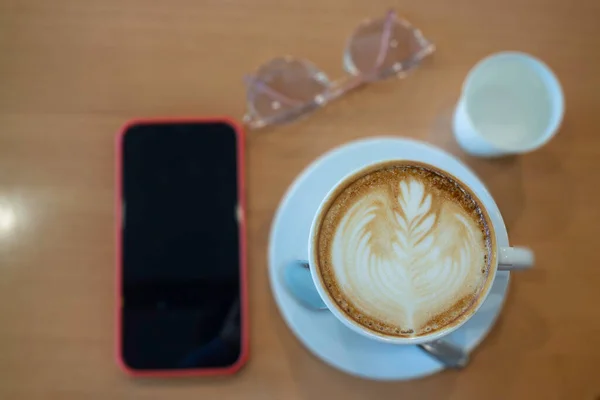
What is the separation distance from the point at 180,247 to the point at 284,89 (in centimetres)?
23

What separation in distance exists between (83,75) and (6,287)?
0.87ft

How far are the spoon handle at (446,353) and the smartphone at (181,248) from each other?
0.21 metres

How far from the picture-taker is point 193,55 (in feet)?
2.11

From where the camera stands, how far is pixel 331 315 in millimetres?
579

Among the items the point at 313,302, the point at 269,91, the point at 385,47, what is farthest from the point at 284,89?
the point at 313,302

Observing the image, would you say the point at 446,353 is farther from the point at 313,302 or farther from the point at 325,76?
the point at 325,76

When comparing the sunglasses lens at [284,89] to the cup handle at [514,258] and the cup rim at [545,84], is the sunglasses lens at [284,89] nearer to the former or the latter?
the cup rim at [545,84]

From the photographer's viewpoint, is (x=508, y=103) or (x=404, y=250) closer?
(x=404, y=250)

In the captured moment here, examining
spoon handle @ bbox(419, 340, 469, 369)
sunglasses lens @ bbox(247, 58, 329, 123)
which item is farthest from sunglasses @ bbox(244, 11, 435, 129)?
spoon handle @ bbox(419, 340, 469, 369)

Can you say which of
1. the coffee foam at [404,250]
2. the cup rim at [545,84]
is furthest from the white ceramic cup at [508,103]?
the coffee foam at [404,250]

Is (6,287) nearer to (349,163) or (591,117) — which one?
(349,163)

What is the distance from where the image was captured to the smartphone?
1.99 feet

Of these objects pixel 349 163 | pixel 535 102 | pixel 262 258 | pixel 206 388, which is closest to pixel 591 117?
pixel 535 102

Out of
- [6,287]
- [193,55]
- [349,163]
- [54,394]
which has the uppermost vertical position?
[193,55]
